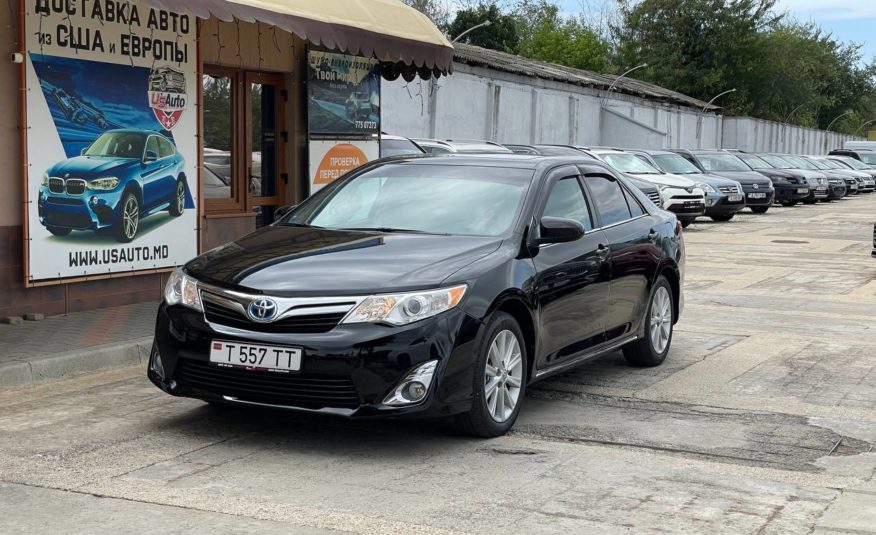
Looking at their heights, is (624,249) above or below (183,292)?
above

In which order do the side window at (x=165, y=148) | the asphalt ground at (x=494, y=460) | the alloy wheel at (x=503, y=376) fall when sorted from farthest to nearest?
the side window at (x=165, y=148)
the alloy wheel at (x=503, y=376)
the asphalt ground at (x=494, y=460)

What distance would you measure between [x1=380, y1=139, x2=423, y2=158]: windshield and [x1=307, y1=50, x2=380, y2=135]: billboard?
7.57 feet

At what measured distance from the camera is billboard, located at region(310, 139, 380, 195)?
13508 mm

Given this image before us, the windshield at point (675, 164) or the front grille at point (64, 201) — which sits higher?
the windshield at point (675, 164)

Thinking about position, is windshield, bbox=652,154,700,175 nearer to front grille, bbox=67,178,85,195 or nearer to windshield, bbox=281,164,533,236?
front grille, bbox=67,178,85,195

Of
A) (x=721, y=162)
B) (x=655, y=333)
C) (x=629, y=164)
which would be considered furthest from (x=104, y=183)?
(x=721, y=162)

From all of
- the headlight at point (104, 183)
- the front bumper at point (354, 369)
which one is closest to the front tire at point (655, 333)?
the front bumper at point (354, 369)

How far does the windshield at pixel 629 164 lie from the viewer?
25.9 metres

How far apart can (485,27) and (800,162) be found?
39144 mm

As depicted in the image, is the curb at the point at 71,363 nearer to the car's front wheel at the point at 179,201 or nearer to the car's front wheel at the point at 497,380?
the car's front wheel at the point at 179,201

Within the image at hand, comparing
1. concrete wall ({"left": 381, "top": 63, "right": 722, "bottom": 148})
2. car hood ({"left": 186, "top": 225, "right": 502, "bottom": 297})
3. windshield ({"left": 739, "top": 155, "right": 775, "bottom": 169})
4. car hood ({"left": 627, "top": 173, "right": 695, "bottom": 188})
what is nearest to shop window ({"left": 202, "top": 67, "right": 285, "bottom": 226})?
car hood ({"left": 186, "top": 225, "right": 502, "bottom": 297})

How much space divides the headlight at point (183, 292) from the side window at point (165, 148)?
4.80 meters

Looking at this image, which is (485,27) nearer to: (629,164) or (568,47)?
(568,47)

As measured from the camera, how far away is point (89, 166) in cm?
1030
